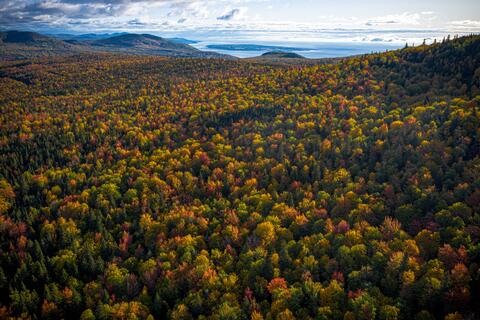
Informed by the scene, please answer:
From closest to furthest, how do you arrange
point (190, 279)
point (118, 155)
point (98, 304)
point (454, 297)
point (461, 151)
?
point (454, 297)
point (98, 304)
point (190, 279)
point (461, 151)
point (118, 155)

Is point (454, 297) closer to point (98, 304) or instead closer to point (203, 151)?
point (98, 304)

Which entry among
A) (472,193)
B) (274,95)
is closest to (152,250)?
(472,193)

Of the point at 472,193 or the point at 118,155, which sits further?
the point at 118,155

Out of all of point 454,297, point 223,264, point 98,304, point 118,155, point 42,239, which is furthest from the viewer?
point 118,155

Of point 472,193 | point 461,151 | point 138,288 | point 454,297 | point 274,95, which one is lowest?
point 138,288

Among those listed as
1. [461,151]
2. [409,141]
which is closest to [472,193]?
[461,151]

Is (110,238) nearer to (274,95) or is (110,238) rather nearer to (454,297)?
(454,297)

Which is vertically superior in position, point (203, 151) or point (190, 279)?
point (203, 151)
